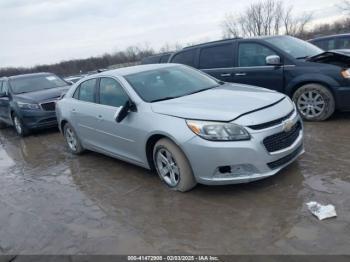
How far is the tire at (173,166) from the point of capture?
14.0 feet

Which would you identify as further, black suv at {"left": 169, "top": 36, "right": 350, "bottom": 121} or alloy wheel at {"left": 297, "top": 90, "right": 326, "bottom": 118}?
alloy wheel at {"left": 297, "top": 90, "right": 326, "bottom": 118}

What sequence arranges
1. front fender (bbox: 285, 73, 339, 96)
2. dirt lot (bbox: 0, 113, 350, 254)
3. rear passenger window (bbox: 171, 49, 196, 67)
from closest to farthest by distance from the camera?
dirt lot (bbox: 0, 113, 350, 254)
front fender (bbox: 285, 73, 339, 96)
rear passenger window (bbox: 171, 49, 196, 67)

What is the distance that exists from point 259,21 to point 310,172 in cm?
4057

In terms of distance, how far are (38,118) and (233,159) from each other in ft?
22.8

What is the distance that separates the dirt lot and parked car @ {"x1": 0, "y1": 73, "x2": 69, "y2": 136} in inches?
147

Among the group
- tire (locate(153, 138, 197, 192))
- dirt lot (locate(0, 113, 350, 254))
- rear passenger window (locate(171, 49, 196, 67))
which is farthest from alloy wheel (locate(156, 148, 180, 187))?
rear passenger window (locate(171, 49, 196, 67))

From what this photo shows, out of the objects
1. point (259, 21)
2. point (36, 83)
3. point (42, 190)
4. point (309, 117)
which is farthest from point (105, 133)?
point (259, 21)

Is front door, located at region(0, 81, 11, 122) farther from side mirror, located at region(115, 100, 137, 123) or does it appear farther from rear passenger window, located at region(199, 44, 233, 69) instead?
side mirror, located at region(115, 100, 137, 123)

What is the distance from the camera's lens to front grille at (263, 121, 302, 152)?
13.4ft

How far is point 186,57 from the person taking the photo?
8.69 metres

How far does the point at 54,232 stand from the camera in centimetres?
401

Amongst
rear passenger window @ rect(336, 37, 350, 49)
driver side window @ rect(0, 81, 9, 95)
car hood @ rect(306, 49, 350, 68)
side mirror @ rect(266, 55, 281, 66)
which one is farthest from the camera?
rear passenger window @ rect(336, 37, 350, 49)

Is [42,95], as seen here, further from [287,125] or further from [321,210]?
[321,210]

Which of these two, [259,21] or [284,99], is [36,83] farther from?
[259,21]
